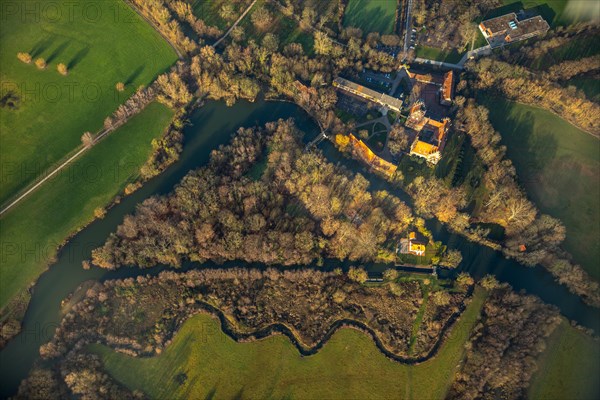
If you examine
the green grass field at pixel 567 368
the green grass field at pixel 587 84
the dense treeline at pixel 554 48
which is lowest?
the green grass field at pixel 567 368

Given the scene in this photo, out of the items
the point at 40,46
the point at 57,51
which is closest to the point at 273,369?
the point at 57,51

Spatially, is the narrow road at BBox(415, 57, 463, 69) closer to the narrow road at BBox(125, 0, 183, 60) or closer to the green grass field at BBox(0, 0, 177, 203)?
the narrow road at BBox(125, 0, 183, 60)

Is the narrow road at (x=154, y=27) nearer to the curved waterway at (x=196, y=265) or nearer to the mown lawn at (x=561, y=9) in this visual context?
the curved waterway at (x=196, y=265)

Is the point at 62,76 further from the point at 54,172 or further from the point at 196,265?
the point at 196,265

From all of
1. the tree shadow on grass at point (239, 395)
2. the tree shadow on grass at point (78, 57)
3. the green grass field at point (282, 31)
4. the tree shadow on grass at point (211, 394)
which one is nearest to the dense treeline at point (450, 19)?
the green grass field at point (282, 31)

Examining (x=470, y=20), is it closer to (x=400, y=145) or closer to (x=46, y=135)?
(x=400, y=145)

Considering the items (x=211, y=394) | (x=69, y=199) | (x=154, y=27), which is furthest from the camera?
(x=154, y=27)

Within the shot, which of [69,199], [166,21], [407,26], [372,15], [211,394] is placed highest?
[407,26]

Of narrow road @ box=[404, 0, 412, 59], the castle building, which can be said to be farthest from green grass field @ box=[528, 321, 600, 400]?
narrow road @ box=[404, 0, 412, 59]
